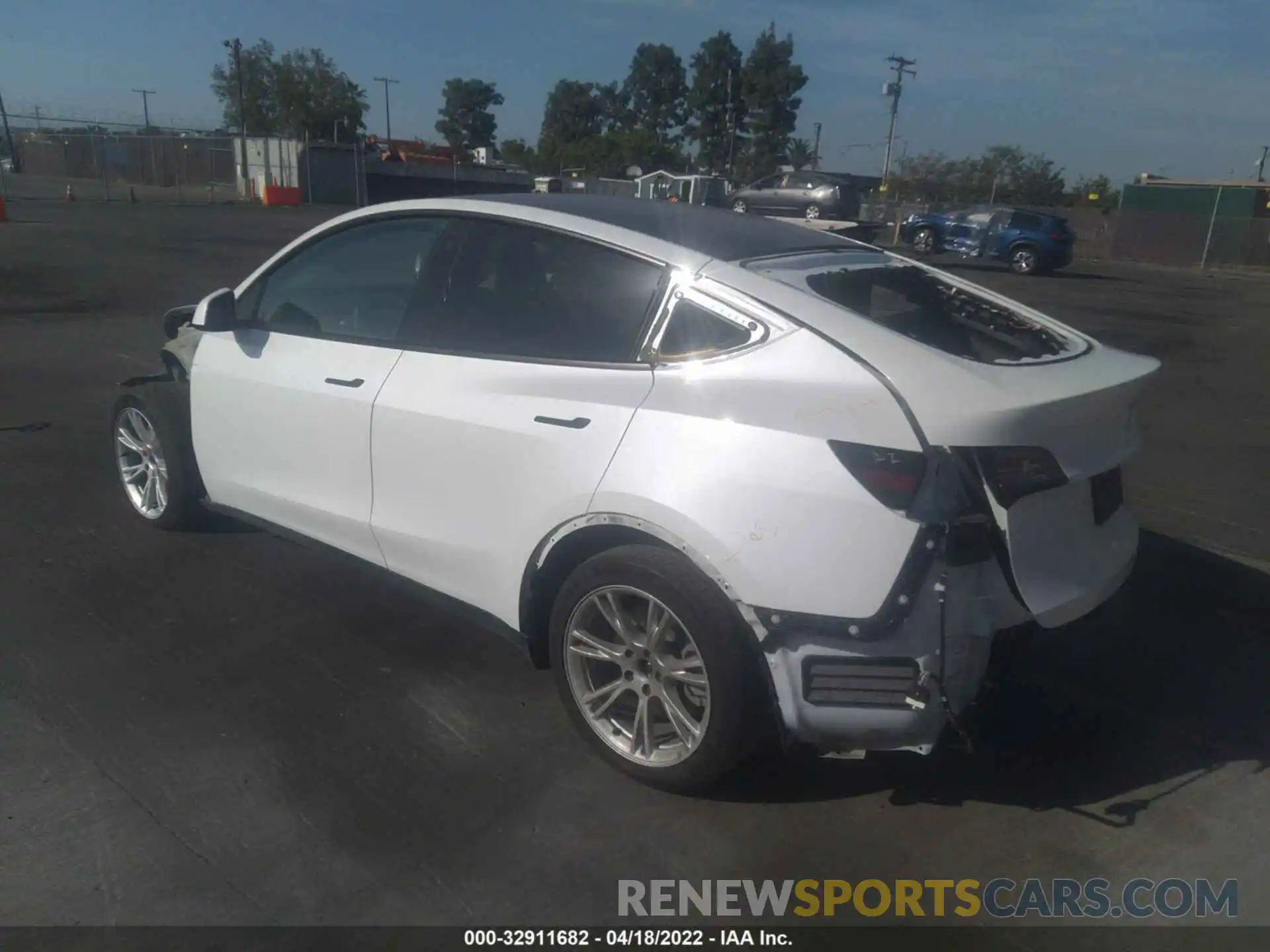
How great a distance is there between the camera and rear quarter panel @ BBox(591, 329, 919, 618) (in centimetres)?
264

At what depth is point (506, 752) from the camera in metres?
3.31

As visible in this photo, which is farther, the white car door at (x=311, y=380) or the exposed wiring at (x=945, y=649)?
the white car door at (x=311, y=380)

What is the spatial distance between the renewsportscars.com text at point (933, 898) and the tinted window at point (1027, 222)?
2437cm

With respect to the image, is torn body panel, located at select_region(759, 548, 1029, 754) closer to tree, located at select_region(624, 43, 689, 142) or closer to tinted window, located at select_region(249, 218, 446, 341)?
tinted window, located at select_region(249, 218, 446, 341)

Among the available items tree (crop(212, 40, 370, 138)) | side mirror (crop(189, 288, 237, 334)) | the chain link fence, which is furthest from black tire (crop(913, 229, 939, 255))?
tree (crop(212, 40, 370, 138))

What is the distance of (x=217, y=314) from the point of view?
168 inches

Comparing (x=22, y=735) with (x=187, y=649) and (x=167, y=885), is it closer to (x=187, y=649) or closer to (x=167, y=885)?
(x=187, y=649)

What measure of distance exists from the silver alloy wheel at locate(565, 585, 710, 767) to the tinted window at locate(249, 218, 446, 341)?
1410 mm

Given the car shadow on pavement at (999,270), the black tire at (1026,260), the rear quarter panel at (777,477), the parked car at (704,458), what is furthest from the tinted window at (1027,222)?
the rear quarter panel at (777,477)

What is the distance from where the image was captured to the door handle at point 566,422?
308cm

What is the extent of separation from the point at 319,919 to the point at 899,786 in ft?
5.79

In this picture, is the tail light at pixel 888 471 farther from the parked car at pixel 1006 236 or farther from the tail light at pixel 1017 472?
the parked car at pixel 1006 236

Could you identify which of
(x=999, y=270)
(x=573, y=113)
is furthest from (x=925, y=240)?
(x=573, y=113)

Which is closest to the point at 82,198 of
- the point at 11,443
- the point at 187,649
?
the point at 11,443
